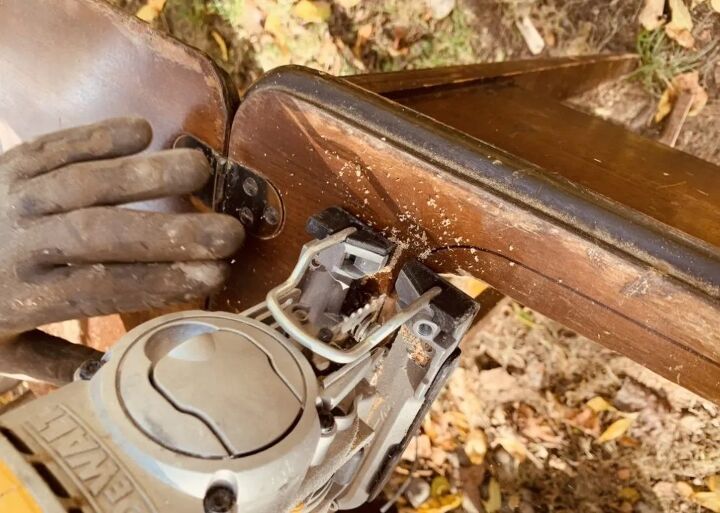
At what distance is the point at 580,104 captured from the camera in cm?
181

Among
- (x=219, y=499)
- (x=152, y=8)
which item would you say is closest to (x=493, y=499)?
(x=219, y=499)

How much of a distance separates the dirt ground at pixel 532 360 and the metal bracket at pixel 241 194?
2.43ft

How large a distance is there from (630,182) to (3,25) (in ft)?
3.30

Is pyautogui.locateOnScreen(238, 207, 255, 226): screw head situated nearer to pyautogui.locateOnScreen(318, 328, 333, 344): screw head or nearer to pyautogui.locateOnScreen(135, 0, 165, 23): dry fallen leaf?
pyautogui.locateOnScreen(318, 328, 333, 344): screw head

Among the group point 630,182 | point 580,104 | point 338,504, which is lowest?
point 338,504

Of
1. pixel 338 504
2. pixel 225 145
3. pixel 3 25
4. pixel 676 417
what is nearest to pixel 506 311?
pixel 676 417

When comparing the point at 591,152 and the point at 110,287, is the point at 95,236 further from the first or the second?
the point at 591,152

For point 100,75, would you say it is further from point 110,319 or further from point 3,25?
point 110,319

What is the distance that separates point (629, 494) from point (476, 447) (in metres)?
0.32

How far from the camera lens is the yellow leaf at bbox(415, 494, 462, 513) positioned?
4.47 ft

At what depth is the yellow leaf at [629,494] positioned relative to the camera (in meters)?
1.34

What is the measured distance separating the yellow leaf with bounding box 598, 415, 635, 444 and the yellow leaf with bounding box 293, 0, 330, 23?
1210mm

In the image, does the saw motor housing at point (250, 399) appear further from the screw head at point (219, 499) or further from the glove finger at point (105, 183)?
the glove finger at point (105, 183)

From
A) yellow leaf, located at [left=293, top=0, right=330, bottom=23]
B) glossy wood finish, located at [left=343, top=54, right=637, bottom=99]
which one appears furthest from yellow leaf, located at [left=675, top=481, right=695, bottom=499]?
yellow leaf, located at [left=293, top=0, right=330, bottom=23]
